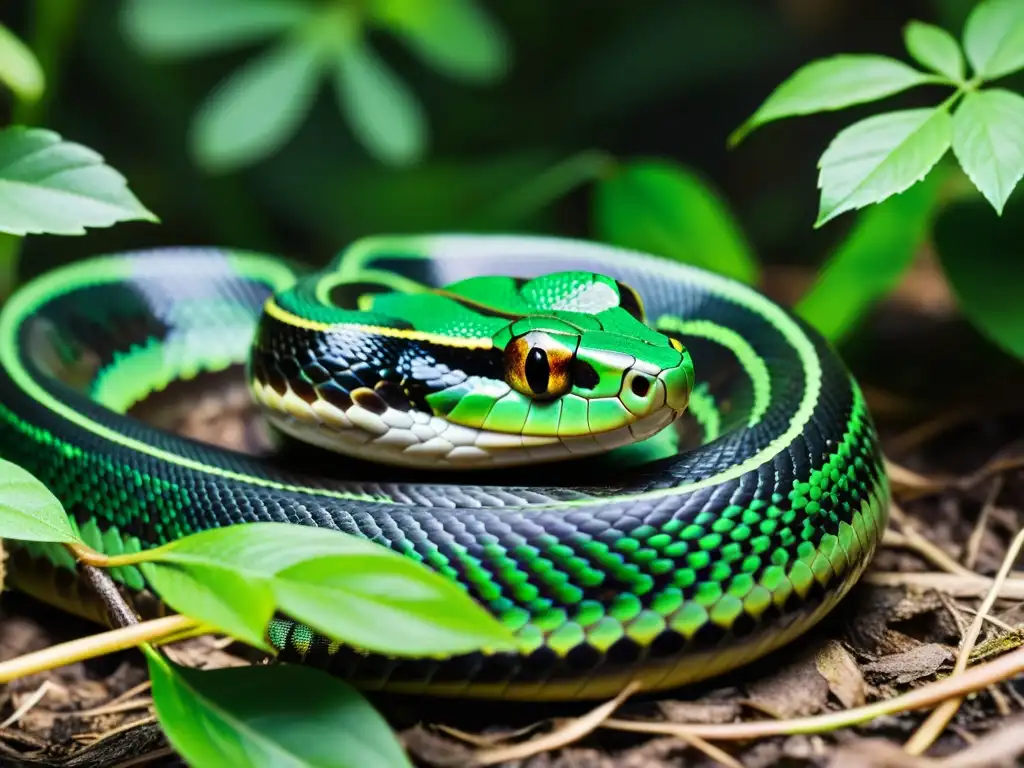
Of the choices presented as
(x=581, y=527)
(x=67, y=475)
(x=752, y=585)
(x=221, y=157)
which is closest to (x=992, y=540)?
(x=752, y=585)

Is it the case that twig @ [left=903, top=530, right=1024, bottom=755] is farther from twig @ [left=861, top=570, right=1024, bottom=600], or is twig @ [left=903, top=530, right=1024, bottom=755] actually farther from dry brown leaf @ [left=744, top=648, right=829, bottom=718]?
dry brown leaf @ [left=744, top=648, right=829, bottom=718]

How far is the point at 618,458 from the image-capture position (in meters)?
2.91

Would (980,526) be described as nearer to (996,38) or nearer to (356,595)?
(996,38)

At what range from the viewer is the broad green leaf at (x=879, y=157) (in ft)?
8.14

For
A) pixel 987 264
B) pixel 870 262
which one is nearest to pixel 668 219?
pixel 870 262

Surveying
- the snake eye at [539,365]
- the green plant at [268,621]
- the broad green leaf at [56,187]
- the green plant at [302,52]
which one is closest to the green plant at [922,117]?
the snake eye at [539,365]

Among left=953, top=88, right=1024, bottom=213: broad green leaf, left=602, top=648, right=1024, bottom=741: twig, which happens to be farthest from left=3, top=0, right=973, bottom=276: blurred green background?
left=602, top=648, right=1024, bottom=741: twig

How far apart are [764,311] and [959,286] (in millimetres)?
803

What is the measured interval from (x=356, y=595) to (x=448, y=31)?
3988 millimetres

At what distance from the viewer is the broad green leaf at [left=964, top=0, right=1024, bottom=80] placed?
104 inches

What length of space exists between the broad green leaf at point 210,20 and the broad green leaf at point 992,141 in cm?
348

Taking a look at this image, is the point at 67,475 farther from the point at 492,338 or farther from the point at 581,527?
the point at 581,527

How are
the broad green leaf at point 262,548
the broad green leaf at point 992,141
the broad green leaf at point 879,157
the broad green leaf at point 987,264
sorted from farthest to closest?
the broad green leaf at point 987,264, the broad green leaf at point 879,157, the broad green leaf at point 992,141, the broad green leaf at point 262,548

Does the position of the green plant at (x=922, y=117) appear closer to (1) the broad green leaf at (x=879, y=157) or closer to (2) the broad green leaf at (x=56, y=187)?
(1) the broad green leaf at (x=879, y=157)
